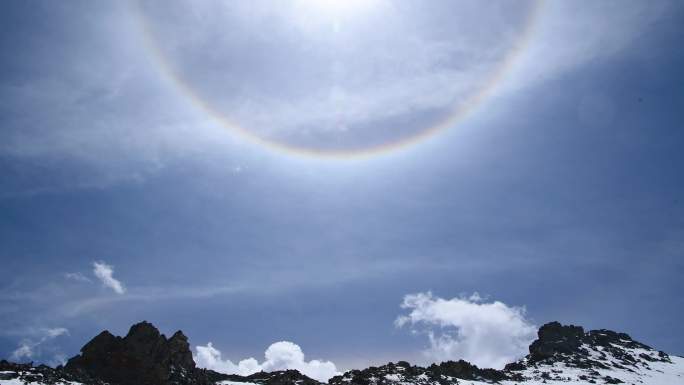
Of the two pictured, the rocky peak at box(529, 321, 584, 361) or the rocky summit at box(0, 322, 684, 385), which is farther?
the rocky peak at box(529, 321, 584, 361)

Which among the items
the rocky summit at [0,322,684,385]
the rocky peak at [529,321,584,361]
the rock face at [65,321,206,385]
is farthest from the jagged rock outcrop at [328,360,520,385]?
the rocky peak at [529,321,584,361]

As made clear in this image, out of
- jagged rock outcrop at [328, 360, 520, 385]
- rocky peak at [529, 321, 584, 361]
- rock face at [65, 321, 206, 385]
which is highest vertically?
rocky peak at [529, 321, 584, 361]

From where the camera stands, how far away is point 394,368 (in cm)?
6944

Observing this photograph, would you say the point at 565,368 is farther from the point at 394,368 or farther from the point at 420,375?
the point at 394,368

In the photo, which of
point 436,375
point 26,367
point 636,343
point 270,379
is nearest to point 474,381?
point 436,375

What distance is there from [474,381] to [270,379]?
111 ft

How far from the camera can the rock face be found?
4728 centimetres

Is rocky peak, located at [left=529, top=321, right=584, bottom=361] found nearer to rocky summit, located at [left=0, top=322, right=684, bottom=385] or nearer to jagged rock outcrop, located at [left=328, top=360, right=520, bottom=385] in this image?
rocky summit, located at [left=0, top=322, right=684, bottom=385]

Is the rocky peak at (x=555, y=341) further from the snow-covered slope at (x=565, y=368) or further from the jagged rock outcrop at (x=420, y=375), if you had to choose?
the jagged rock outcrop at (x=420, y=375)

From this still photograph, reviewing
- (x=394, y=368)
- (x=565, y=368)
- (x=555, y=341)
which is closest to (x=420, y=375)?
(x=394, y=368)

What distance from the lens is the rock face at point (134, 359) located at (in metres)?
47.3

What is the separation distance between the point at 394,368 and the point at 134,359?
3756cm

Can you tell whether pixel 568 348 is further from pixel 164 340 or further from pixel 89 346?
pixel 89 346

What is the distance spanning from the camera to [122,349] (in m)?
48.8
